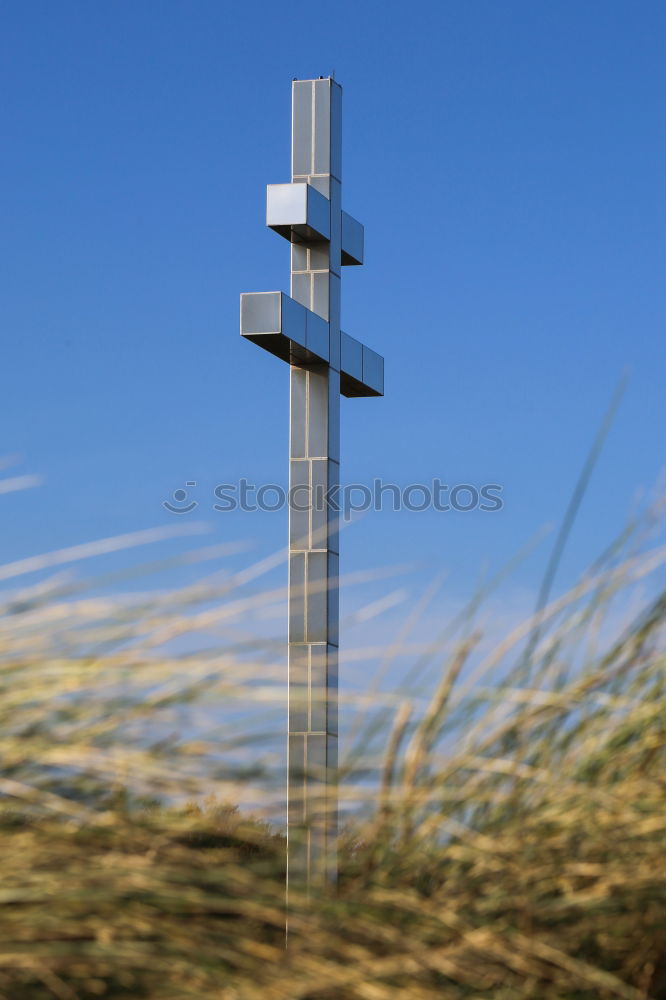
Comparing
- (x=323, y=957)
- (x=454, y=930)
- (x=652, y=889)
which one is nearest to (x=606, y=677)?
(x=652, y=889)

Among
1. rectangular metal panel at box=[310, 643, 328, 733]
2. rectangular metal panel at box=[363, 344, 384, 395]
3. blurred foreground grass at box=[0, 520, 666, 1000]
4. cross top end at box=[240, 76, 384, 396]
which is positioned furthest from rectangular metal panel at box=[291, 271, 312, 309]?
blurred foreground grass at box=[0, 520, 666, 1000]

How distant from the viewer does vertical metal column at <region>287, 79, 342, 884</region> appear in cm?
673

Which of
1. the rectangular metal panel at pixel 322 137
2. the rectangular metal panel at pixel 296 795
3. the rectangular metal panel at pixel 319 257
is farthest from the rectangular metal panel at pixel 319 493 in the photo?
the rectangular metal panel at pixel 296 795

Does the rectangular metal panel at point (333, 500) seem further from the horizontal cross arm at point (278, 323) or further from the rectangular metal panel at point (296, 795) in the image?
the rectangular metal panel at point (296, 795)

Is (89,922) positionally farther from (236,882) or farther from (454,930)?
(454,930)

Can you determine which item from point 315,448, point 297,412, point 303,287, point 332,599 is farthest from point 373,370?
point 332,599

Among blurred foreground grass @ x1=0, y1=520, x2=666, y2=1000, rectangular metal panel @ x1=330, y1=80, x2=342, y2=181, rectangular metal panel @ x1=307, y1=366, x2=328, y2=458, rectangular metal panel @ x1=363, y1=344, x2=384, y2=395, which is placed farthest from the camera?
rectangular metal panel @ x1=363, y1=344, x2=384, y2=395

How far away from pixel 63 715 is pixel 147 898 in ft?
1.20

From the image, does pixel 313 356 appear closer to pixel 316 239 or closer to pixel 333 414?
pixel 333 414

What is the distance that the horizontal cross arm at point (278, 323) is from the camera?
22.3ft

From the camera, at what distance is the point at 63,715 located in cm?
207

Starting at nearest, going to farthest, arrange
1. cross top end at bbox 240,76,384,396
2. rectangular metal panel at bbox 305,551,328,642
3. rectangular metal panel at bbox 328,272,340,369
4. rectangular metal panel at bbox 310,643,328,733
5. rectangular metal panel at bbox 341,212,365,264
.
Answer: rectangular metal panel at bbox 310,643,328,733
rectangular metal panel at bbox 305,551,328,642
cross top end at bbox 240,76,384,396
rectangular metal panel at bbox 328,272,340,369
rectangular metal panel at bbox 341,212,365,264

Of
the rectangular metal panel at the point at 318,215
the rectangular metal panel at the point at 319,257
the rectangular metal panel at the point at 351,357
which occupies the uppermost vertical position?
the rectangular metal panel at the point at 318,215

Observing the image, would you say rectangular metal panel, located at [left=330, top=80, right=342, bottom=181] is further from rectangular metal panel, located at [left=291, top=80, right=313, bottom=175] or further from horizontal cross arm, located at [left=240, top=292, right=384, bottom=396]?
horizontal cross arm, located at [left=240, top=292, right=384, bottom=396]
